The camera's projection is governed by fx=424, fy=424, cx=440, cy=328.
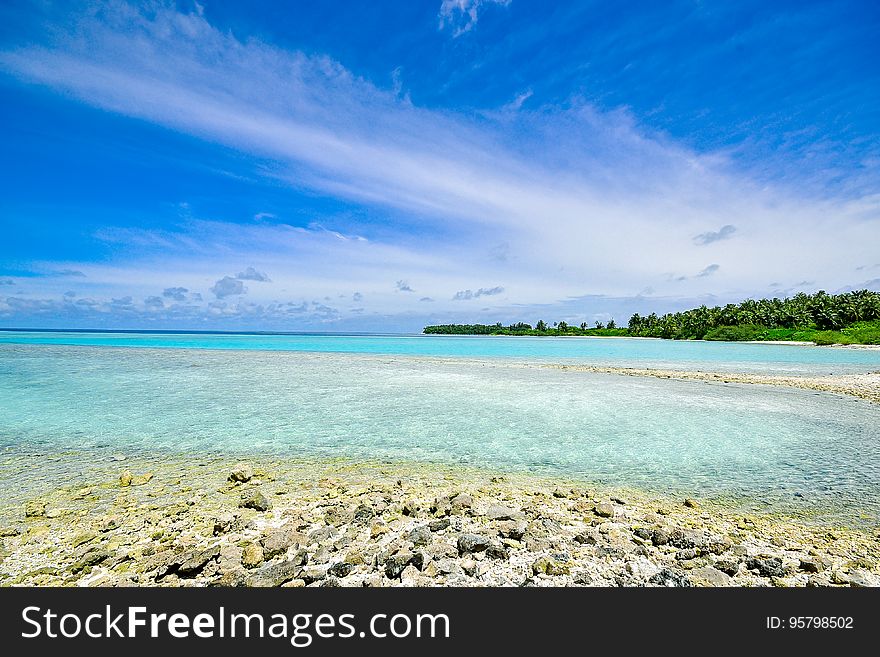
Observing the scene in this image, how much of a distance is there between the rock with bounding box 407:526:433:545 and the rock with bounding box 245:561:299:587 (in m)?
1.44

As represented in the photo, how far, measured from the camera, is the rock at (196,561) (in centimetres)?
459

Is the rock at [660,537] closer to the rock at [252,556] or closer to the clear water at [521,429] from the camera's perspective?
the clear water at [521,429]

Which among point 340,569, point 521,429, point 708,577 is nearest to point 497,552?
point 340,569

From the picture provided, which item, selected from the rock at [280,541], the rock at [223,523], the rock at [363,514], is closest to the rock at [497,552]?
the rock at [363,514]

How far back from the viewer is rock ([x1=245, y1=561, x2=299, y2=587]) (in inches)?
174

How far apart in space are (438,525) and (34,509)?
6.33 metres

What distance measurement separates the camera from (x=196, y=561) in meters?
4.73

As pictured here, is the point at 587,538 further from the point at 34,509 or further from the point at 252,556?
the point at 34,509

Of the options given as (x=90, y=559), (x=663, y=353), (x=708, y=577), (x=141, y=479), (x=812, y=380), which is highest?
(x=90, y=559)

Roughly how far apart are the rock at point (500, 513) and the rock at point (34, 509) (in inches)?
264

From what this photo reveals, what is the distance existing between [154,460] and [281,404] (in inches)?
306

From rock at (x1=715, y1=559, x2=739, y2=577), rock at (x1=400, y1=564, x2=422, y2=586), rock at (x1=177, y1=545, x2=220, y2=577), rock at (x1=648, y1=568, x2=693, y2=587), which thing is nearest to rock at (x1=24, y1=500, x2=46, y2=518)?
rock at (x1=177, y1=545, x2=220, y2=577)

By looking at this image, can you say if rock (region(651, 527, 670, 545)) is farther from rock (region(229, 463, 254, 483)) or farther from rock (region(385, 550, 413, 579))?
rock (region(229, 463, 254, 483))

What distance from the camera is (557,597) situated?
14.0 ft
